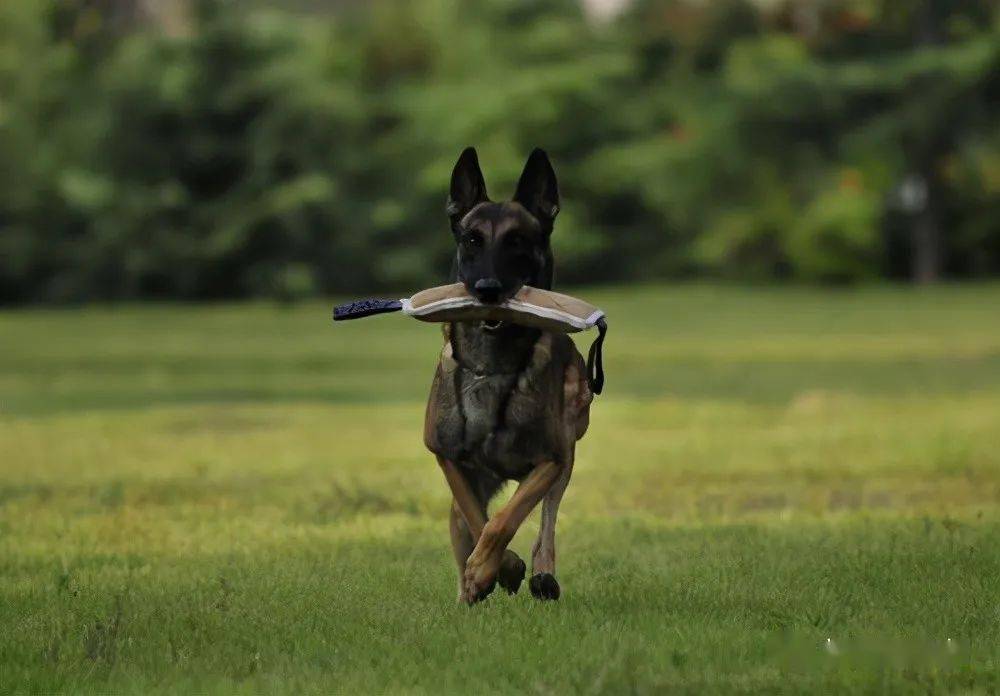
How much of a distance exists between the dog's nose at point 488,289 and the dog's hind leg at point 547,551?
2.66 ft

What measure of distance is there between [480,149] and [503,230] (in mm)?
51313

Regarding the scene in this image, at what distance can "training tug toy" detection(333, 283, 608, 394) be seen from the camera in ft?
26.6

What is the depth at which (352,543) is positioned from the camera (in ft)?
34.0

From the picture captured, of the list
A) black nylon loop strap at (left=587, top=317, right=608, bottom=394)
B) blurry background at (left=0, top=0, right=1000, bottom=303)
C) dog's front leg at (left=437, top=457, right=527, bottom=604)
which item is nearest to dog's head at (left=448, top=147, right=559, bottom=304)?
black nylon loop strap at (left=587, top=317, right=608, bottom=394)

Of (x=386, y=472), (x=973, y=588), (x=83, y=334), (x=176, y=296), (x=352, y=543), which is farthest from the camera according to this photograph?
(x=176, y=296)

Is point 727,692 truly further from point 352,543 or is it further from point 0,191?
point 0,191

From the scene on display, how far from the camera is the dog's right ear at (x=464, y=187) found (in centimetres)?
844

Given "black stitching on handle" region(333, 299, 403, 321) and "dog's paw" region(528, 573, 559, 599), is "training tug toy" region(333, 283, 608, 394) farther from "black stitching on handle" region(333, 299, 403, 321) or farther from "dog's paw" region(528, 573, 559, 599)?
"dog's paw" region(528, 573, 559, 599)

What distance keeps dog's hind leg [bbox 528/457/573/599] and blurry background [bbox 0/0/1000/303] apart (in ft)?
142

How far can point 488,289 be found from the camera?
800cm

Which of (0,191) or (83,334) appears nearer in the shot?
(83,334)

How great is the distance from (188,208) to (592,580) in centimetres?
4600

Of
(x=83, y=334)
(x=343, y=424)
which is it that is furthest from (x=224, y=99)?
(x=343, y=424)

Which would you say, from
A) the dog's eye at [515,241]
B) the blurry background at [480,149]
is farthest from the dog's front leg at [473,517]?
the blurry background at [480,149]
